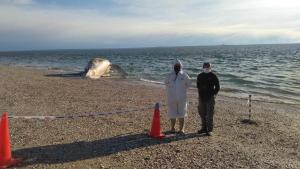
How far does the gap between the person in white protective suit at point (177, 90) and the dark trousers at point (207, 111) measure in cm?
52

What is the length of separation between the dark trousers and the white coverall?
0.52 metres

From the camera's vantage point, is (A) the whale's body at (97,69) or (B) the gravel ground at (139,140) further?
(A) the whale's body at (97,69)

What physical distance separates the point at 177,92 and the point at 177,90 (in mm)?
56

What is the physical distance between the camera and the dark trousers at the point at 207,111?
11.2 m

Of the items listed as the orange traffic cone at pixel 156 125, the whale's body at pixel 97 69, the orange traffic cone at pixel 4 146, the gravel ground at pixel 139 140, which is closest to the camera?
the orange traffic cone at pixel 4 146

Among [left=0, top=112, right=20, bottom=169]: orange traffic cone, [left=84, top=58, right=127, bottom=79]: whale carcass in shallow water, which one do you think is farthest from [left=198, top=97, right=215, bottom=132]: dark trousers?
[left=84, top=58, right=127, bottom=79]: whale carcass in shallow water

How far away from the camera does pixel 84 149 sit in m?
9.67

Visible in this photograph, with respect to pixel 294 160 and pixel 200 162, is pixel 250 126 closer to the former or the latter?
pixel 294 160

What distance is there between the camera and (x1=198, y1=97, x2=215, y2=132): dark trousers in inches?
442

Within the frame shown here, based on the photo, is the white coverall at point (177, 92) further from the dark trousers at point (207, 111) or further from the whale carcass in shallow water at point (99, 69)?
the whale carcass in shallow water at point (99, 69)

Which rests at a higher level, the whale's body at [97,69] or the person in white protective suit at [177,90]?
the person in white protective suit at [177,90]

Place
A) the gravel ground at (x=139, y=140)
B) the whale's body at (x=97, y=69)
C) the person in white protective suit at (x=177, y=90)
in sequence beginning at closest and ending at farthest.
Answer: the gravel ground at (x=139, y=140)
the person in white protective suit at (x=177, y=90)
the whale's body at (x=97, y=69)

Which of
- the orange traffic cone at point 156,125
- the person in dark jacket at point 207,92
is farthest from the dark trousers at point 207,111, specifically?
the orange traffic cone at point 156,125

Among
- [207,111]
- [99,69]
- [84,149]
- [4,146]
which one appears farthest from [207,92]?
[99,69]
